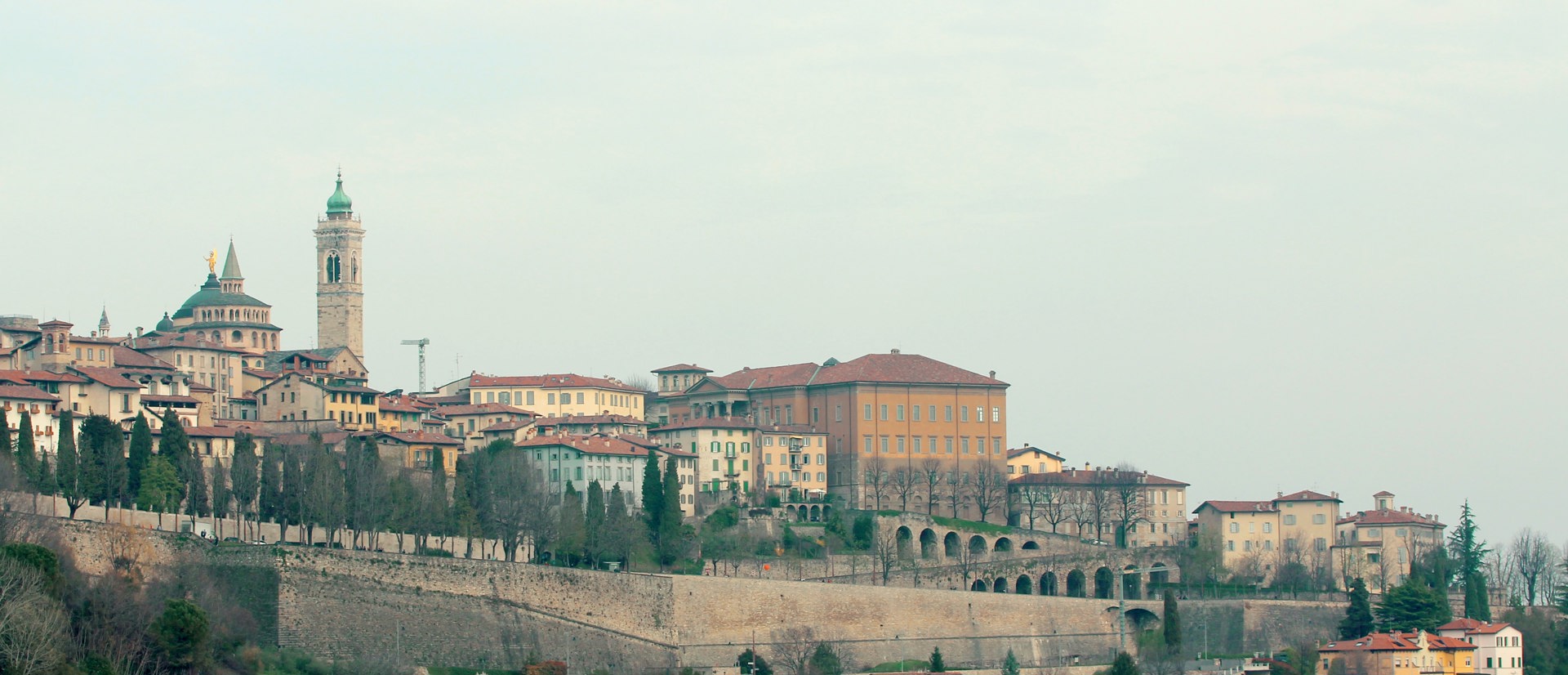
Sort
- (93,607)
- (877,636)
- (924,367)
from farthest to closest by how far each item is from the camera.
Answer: (924,367)
(877,636)
(93,607)

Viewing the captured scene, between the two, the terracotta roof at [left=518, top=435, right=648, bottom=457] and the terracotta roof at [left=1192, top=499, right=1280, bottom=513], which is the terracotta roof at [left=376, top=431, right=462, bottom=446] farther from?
the terracotta roof at [left=1192, top=499, right=1280, bottom=513]

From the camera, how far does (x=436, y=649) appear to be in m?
76.8

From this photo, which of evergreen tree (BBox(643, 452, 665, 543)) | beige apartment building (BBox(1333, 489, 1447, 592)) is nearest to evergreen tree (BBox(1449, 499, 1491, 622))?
beige apartment building (BBox(1333, 489, 1447, 592))

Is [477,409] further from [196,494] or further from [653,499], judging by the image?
[196,494]

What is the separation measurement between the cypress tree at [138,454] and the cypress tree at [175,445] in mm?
820

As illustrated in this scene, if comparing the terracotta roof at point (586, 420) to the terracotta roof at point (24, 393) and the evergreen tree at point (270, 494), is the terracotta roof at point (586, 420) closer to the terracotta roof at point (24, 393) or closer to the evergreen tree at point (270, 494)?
the evergreen tree at point (270, 494)

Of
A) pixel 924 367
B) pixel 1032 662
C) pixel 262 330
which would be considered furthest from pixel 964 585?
pixel 262 330

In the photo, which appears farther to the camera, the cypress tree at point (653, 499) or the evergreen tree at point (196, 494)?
the cypress tree at point (653, 499)

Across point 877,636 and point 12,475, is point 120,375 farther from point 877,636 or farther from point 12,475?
point 877,636

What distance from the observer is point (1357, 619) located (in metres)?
93.2

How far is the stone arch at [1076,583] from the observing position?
101 meters

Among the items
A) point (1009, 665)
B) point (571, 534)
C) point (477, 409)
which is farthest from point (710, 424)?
point (1009, 665)

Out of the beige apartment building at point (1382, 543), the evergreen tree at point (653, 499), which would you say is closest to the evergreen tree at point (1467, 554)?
the beige apartment building at point (1382, 543)

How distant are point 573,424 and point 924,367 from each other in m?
15.9
